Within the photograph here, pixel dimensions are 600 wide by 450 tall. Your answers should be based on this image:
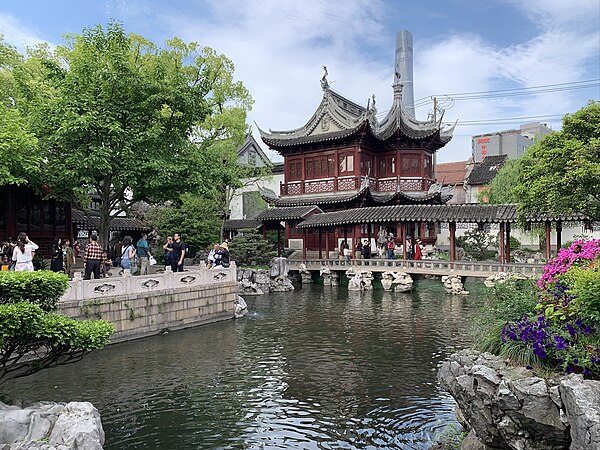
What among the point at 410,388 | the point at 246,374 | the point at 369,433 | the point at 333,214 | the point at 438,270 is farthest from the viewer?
the point at 333,214

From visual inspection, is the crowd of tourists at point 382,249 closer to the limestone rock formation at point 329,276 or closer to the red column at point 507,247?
the limestone rock formation at point 329,276

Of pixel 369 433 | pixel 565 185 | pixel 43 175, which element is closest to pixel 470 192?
pixel 565 185

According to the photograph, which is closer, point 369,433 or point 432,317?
point 369,433

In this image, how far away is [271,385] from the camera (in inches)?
370

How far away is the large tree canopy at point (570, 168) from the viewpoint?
1573cm

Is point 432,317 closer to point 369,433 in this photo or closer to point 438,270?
point 438,270

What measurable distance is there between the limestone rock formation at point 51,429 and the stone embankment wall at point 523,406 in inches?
158

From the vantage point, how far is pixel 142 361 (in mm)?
10953

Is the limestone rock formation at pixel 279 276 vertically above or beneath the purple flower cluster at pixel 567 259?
beneath

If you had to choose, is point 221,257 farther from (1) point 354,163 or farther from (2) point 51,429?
(1) point 354,163

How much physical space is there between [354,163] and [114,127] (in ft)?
58.2

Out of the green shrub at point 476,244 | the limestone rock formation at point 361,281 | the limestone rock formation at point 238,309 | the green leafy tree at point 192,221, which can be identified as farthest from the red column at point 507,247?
the green leafy tree at point 192,221

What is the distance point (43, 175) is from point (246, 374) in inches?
407

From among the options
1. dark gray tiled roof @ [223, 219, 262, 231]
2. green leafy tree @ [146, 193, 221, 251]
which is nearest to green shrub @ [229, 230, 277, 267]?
green leafy tree @ [146, 193, 221, 251]
